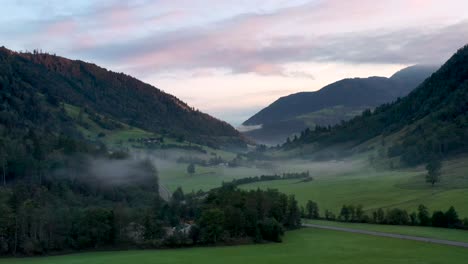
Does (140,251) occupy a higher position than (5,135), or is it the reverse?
(5,135)

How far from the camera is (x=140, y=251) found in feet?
284

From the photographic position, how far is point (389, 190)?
13988cm

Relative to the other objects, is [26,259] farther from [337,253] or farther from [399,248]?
[399,248]

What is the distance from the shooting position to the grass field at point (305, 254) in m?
71.9

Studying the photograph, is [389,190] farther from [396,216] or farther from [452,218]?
[452,218]

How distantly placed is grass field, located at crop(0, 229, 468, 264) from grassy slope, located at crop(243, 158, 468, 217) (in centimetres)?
2669

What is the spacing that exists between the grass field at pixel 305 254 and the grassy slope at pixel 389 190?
87.6ft

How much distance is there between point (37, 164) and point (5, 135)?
900 inches

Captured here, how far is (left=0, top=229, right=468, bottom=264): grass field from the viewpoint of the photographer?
2832 inches

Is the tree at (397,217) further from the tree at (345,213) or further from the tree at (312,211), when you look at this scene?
the tree at (312,211)

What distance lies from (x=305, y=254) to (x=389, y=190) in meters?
67.9

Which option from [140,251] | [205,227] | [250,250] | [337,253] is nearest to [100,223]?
[140,251]

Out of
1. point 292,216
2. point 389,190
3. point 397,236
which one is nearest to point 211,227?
point 292,216

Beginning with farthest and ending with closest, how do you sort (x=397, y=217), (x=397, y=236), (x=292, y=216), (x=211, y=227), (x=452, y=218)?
(x=397, y=217)
(x=292, y=216)
(x=452, y=218)
(x=397, y=236)
(x=211, y=227)
